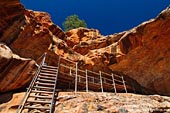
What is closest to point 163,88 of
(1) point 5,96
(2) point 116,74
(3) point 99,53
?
(2) point 116,74

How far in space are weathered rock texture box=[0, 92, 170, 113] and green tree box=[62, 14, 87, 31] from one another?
81.3ft

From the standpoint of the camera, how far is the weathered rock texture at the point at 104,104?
939 cm

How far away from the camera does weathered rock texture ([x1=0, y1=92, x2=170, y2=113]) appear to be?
9391 mm

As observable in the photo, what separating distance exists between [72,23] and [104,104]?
2679 cm

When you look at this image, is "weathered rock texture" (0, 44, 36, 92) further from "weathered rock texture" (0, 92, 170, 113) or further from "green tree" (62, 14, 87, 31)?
"green tree" (62, 14, 87, 31)

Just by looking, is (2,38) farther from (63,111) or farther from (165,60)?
(165,60)

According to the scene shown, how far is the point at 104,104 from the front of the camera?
9.91 metres

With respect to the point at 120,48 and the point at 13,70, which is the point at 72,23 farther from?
the point at 13,70

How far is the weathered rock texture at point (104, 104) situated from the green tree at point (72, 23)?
975 inches

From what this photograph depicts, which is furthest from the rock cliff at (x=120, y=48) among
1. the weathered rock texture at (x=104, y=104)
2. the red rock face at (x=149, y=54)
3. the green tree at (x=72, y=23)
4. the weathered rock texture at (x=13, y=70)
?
the green tree at (x=72, y=23)

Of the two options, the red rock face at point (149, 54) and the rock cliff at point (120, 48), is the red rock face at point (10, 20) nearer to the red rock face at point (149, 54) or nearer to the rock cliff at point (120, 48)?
the rock cliff at point (120, 48)

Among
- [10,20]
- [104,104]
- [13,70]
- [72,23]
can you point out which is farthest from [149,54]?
[72,23]

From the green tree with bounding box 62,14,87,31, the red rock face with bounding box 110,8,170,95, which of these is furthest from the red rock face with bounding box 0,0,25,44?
the green tree with bounding box 62,14,87,31

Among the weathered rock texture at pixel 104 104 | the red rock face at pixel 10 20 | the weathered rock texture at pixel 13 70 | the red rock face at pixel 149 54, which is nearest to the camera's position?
the weathered rock texture at pixel 104 104
